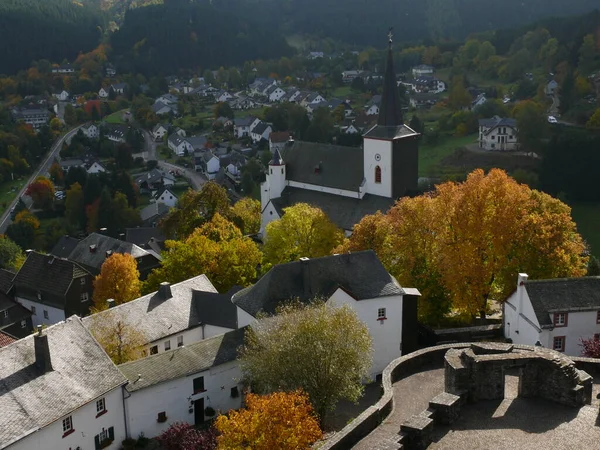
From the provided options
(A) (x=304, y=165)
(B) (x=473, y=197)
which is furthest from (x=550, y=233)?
(A) (x=304, y=165)

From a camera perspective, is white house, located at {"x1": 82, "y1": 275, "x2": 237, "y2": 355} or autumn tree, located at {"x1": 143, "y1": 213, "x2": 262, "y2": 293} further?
autumn tree, located at {"x1": 143, "y1": 213, "x2": 262, "y2": 293}

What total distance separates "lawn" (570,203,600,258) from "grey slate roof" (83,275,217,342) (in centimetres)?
4349

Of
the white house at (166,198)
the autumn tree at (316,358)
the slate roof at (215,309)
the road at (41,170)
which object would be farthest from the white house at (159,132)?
the autumn tree at (316,358)

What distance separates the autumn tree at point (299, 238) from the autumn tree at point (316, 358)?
763 inches

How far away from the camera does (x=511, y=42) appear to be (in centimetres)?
16312

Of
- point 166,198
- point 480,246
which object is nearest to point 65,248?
point 480,246

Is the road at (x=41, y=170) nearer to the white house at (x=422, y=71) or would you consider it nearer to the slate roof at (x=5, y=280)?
the slate roof at (x=5, y=280)

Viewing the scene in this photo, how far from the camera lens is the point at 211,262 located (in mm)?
45594

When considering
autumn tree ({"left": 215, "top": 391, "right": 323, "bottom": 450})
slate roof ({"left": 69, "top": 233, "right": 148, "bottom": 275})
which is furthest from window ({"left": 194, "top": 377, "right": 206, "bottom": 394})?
slate roof ({"left": 69, "top": 233, "right": 148, "bottom": 275})

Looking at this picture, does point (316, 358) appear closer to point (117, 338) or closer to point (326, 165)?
point (117, 338)

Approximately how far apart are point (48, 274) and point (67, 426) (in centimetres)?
2637

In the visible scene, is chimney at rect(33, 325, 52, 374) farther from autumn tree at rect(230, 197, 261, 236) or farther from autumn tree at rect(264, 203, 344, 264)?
autumn tree at rect(230, 197, 261, 236)

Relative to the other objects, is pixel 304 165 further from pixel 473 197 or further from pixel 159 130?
pixel 159 130

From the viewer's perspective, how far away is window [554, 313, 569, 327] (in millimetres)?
32719
